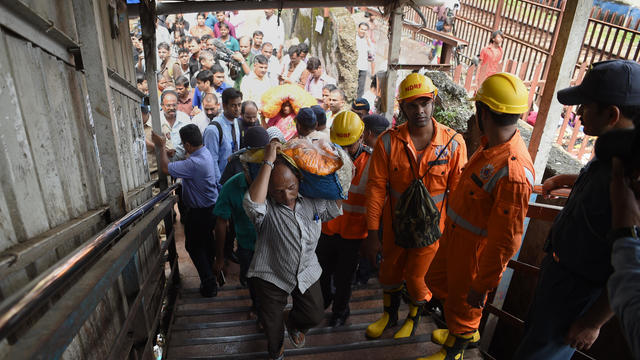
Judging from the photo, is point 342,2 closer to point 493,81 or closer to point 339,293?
point 493,81

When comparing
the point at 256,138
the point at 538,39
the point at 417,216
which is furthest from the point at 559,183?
the point at 538,39

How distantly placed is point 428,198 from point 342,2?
2899 mm

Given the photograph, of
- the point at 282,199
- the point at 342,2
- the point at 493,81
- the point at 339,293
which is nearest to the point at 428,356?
the point at 339,293

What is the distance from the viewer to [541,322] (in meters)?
1.82

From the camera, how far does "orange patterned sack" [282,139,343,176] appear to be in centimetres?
203

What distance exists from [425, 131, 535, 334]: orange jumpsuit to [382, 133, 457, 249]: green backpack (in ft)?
0.43

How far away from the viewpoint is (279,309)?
2.29 metres

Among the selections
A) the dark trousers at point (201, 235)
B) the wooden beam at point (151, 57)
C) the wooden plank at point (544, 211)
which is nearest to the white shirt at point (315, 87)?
the wooden beam at point (151, 57)

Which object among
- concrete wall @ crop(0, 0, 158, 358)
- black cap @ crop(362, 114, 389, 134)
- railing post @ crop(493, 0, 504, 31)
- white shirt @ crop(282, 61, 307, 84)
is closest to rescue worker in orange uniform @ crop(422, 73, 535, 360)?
black cap @ crop(362, 114, 389, 134)

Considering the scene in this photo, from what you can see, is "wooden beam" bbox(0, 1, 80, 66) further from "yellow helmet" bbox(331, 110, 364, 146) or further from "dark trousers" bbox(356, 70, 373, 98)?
"dark trousers" bbox(356, 70, 373, 98)

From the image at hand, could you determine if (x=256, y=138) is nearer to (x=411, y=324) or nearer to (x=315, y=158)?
(x=315, y=158)

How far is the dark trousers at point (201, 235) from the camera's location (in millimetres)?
3375

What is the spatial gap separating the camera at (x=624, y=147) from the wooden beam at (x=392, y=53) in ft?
11.8

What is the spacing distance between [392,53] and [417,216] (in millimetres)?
2965
